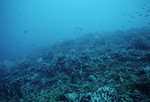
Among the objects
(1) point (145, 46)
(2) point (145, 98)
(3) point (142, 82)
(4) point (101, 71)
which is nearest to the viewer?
(2) point (145, 98)

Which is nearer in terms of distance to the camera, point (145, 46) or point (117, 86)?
point (117, 86)

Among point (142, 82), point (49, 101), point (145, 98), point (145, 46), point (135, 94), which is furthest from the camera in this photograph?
point (145, 46)

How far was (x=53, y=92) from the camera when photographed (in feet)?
14.9

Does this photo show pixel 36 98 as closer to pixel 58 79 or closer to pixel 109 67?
pixel 58 79

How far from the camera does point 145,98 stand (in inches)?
122

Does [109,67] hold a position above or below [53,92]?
above

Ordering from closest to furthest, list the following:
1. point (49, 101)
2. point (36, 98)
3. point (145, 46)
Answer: point (49, 101)
point (36, 98)
point (145, 46)

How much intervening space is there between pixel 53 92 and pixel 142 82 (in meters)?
4.97

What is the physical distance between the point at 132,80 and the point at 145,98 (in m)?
1.16

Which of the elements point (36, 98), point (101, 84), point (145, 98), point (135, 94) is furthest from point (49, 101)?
point (145, 98)

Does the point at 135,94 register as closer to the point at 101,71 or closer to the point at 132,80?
the point at 132,80

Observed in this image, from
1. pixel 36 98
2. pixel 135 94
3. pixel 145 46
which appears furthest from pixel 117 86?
pixel 145 46

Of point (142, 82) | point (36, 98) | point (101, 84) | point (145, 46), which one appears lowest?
point (36, 98)

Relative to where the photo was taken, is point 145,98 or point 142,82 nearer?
point 145,98
